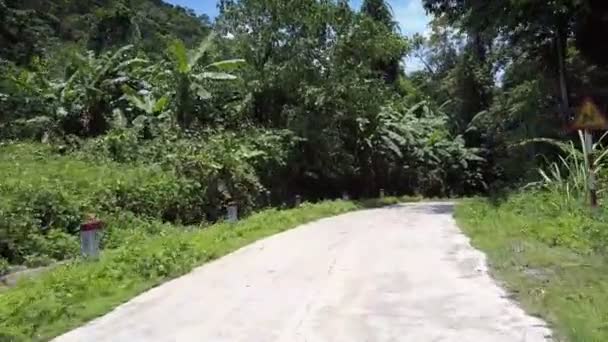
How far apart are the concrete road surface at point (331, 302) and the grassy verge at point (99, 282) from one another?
0.28 meters

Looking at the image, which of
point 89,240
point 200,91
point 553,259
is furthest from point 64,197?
point 200,91

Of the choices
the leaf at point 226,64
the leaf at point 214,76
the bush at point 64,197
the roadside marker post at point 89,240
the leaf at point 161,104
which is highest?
the leaf at point 226,64

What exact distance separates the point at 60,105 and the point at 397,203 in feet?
51.4

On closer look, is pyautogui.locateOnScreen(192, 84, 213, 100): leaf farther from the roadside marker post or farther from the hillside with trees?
the roadside marker post

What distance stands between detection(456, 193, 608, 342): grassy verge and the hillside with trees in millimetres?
186

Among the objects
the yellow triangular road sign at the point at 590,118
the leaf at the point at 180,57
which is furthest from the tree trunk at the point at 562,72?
the leaf at the point at 180,57

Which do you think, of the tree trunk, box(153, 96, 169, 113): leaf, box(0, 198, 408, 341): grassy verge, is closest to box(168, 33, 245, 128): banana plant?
box(153, 96, 169, 113): leaf

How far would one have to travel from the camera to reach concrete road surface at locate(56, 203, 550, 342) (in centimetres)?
666

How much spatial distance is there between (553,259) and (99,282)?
6588mm

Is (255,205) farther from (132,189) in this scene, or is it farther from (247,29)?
(247,29)

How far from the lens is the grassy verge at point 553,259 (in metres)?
6.59

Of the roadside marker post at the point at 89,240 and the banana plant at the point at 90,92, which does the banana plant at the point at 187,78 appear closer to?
the banana plant at the point at 90,92

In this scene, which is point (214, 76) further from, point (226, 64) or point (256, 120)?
point (256, 120)

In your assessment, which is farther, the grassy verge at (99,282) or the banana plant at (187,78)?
the banana plant at (187,78)
